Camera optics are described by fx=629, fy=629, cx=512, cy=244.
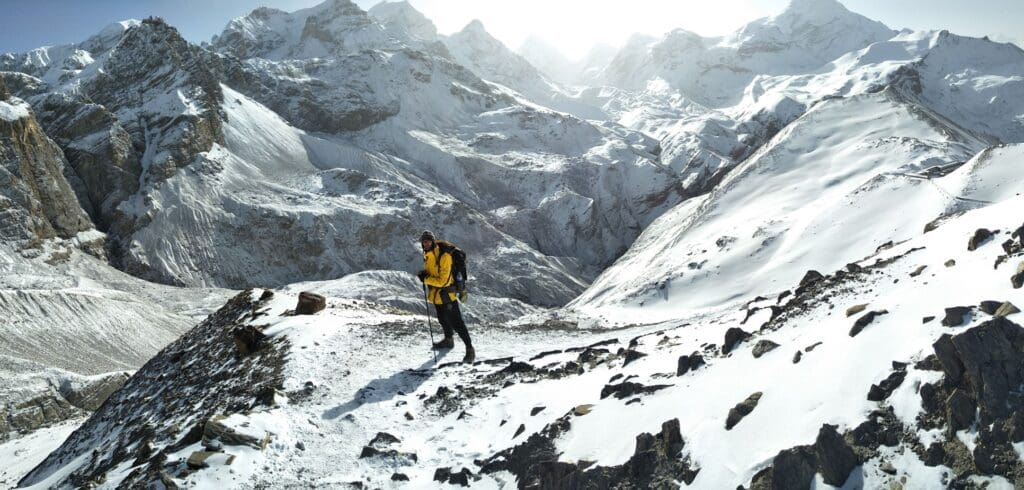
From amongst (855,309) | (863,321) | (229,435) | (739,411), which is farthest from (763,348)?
(229,435)

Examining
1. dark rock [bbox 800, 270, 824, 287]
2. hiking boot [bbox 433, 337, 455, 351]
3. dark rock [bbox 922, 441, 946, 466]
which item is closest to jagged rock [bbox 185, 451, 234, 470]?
hiking boot [bbox 433, 337, 455, 351]

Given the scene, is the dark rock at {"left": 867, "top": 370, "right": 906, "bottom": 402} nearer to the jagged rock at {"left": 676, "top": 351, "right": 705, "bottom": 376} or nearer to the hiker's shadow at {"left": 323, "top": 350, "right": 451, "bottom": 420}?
the jagged rock at {"left": 676, "top": 351, "right": 705, "bottom": 376}

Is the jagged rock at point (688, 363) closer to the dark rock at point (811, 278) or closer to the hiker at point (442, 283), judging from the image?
the hiker at point (442, 283)

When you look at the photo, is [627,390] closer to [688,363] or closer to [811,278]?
[688,363]

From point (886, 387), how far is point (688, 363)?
3901 millimetres

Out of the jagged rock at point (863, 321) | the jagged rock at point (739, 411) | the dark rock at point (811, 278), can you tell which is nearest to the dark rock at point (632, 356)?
the jagged rock at point (739, 411)

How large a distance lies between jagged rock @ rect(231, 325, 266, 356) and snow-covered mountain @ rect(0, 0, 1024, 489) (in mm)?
103

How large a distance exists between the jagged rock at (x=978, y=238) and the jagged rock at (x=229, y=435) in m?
12.9

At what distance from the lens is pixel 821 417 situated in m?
7.81

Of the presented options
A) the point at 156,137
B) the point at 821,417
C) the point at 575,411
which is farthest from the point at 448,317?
the point at 156,137

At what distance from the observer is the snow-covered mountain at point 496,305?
8.21 m

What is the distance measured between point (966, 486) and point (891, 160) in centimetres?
7613

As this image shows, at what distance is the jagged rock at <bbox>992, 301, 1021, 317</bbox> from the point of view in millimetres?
8078

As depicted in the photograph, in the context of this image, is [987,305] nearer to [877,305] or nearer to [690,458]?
[877,305]
